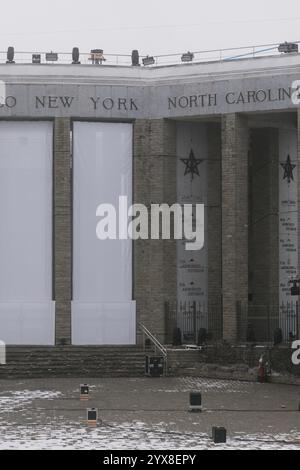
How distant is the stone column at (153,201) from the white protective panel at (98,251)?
0.45 meters

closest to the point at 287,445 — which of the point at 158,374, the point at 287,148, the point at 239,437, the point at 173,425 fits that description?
the point at 239,437

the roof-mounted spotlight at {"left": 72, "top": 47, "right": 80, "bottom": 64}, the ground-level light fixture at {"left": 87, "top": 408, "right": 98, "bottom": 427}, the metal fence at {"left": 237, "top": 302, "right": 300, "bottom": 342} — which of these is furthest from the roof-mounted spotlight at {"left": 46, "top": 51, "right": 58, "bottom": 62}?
the ground-level light fixture at {"left": 87, "top": 408, "right": 98, "bottom": 427}

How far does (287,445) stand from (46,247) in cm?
2361

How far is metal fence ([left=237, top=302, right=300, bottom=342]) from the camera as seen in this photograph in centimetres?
4572

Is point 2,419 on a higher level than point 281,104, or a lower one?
lower

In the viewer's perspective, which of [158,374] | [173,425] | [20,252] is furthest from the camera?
[20,252]

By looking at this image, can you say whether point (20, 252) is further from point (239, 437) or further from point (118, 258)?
point (239, 437)

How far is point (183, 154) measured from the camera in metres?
49.0

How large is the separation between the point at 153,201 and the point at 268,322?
7325mm

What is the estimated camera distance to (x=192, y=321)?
4872 cm

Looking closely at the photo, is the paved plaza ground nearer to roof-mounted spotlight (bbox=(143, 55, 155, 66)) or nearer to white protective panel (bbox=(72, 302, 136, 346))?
white protective panel (bbox=(72, 302, 136, 346))

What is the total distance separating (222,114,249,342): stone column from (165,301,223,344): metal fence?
5.53 feet

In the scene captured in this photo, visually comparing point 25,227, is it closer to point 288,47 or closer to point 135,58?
point 135,58

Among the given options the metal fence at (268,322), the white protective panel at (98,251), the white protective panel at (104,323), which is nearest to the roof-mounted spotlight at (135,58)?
the white protective panel at (98,251)
